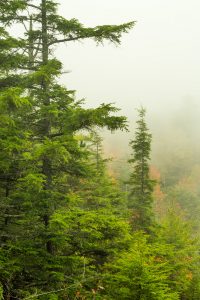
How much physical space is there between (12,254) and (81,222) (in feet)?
8.12

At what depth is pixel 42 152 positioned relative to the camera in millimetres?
10828

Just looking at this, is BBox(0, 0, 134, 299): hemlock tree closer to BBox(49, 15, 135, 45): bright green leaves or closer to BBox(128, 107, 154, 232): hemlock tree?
BBox(49, 15, 135, 45): bright green leaves

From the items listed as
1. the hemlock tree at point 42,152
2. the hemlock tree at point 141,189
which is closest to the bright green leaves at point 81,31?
the hemlock tree at point 42,152

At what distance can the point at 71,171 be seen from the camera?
45.0ft

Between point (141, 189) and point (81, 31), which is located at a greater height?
point (81, 31)

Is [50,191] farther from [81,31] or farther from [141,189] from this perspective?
[141,189]

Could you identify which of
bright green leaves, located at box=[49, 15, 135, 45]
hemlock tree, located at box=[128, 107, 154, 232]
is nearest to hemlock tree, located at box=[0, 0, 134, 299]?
bright green leaves, located at box=[49, 15, 135, 45]

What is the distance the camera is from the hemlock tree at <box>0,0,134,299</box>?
36.4 feet

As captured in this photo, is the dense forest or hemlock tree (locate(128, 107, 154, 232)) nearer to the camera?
the dense forest

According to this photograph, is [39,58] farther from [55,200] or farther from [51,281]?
[51,281]

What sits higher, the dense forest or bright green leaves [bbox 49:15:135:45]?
bright green leaves [bbox 49:15:135:45]

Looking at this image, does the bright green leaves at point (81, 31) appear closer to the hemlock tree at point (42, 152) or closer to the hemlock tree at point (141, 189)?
the hemlock tree at point (42, 152)

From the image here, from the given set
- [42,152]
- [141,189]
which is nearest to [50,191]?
[42,152]

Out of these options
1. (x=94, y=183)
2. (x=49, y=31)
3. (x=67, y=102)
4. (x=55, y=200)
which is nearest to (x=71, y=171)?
(x=55, y=200)
